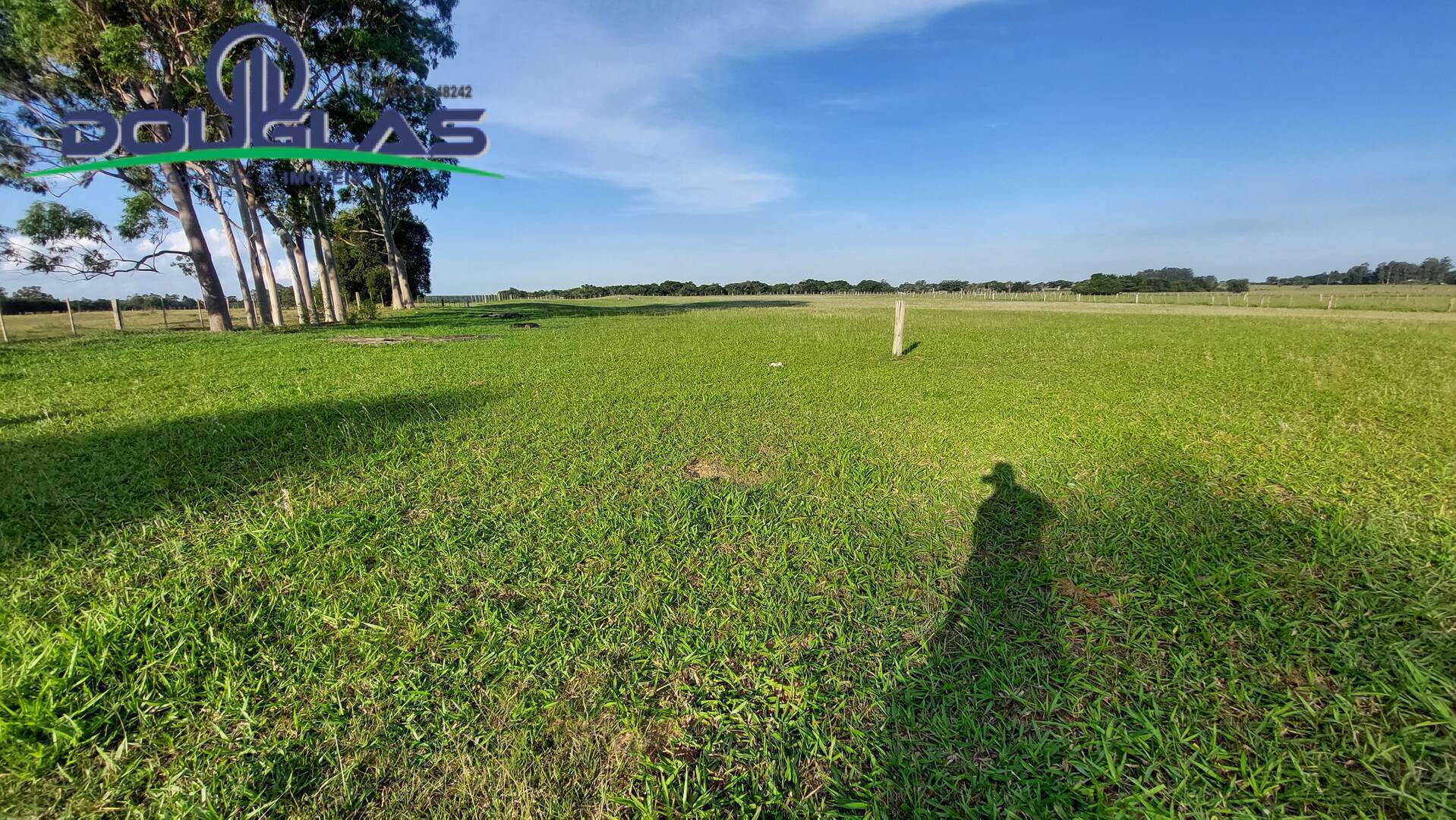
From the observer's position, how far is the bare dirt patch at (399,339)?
42.3 feet

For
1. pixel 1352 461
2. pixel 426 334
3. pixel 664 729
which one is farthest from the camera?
pixel 426 334

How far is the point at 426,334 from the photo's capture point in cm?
1502

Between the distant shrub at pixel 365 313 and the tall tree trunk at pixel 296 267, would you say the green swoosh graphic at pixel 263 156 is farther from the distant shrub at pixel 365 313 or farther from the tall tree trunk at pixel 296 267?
the distant shrub at pixel 365 313

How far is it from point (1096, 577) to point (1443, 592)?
4.86ft

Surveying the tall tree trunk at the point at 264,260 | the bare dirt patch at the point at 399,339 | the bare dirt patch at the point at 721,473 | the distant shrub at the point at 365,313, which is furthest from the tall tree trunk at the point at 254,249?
the bare dirt patch at the point at 721,473

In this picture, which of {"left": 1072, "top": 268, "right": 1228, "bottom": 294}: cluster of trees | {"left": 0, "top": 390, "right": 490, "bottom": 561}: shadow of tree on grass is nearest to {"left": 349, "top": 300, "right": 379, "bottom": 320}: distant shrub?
{"left": 0, "top": 390, "right": 490, "bottom": 561}: shadow of tree on grass

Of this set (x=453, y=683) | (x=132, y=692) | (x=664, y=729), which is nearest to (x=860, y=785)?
(x=664, y=729)

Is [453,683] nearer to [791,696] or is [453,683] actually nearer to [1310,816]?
[791,696]

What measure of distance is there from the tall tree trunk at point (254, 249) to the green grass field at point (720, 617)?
15.9 m

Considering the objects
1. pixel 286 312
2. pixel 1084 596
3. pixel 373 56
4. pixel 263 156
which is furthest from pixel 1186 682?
pixel 286 312

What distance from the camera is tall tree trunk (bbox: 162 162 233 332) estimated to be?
15930 millimetres

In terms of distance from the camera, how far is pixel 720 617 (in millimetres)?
2482

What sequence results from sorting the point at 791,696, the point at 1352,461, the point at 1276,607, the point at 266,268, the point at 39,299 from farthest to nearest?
the point at 39,299, the point at 266,268, the point at 1352,461, the point at 1276,607, the point at 791,696

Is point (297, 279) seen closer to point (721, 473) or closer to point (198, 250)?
point (198, 250)
